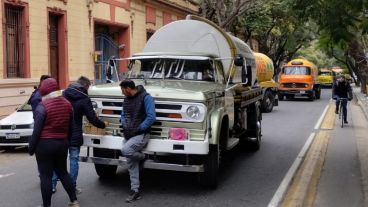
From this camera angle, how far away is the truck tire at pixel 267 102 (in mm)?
24641

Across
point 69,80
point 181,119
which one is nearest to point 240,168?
point 181,119

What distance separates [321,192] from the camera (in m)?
8.24

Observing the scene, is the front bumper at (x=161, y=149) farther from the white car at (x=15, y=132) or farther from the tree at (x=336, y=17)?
the white car at (x=15, y=132)

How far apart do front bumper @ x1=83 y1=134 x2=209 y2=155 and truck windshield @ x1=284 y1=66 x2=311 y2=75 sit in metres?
28.9

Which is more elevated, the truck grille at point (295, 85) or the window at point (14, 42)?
the window at point (14, 42)

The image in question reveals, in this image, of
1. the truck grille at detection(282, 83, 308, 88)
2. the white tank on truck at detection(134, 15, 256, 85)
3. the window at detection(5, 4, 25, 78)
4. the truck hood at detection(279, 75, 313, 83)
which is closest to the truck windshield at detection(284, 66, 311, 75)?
the truck hood at detection(279, 75, 313, 83)

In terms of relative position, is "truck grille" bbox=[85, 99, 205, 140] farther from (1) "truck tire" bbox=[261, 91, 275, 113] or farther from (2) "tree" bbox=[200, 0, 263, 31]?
(2) "tree" bbox=[200, 0, 263, 31]

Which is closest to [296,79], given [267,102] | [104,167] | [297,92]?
[297,92]

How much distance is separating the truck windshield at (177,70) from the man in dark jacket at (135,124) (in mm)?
1993

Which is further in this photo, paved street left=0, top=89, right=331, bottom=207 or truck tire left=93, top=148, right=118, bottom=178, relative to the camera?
truck tire left=93, top=148, right=118, bottom=178

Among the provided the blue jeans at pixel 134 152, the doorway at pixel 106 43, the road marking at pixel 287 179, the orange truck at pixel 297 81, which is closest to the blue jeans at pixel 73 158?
the blue jeans at pixel 134 152

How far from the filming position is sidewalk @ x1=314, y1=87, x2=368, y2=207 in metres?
7.83

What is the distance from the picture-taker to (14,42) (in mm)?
18219

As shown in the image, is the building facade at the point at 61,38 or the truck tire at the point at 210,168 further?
the building facade at the point at 61,38
